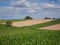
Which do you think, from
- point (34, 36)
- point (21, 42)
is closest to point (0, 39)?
point (21, 42)

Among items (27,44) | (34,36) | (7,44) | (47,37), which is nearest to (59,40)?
(47,37)

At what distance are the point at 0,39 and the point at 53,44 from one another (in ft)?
24.4

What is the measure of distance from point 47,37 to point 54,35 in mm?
2012

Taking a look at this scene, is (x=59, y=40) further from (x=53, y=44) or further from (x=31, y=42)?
(x=31, y=42)

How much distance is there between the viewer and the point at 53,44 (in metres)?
28.7

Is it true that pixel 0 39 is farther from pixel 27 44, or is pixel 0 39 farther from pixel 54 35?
pixel 54 35

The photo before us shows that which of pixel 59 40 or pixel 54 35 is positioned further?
pixel 54 35

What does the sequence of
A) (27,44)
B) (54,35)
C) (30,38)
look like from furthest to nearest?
(54,35) < (30,38) < (27,44)

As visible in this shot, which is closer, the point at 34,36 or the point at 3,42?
the point at 3,42

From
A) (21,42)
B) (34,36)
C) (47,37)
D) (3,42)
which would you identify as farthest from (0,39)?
(47,37)

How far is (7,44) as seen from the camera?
27.2 meters

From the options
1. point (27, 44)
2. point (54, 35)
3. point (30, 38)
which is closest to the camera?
point (27, 44)

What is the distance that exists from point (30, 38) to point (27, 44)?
2.41 metres

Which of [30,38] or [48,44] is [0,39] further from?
[48,44]
